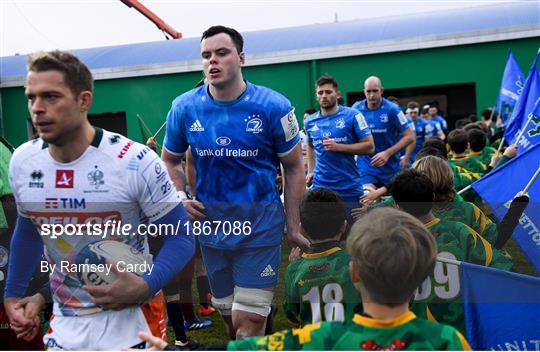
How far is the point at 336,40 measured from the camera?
22078 millimetres

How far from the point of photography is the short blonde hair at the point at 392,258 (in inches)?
84.4

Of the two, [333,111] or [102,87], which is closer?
[333,111]

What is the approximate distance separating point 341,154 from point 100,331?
4743 mm

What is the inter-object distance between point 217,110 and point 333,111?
Answer: 3.15 m

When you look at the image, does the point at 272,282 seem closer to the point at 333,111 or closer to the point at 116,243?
the point at 116,243

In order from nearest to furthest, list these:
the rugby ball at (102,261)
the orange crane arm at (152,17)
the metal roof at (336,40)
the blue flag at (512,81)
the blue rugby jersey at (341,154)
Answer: the rugby ball at (102,261), the blue rugby jersey at (341,154), the blue flag at (512,81), the metal roof at (336,40), the orange crane arm at (152,17)

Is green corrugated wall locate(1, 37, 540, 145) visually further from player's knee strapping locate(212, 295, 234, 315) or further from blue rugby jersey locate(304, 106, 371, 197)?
player's knee strapping locate(212, 295, 234, 315)

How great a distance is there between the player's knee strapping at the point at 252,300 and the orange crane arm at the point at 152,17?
94.4 feet

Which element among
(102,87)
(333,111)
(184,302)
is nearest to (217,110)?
(184,302)

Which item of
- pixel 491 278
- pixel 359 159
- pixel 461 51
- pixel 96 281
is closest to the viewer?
pixel 96 281

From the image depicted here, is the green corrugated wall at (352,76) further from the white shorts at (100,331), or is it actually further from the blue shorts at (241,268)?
the white shorts at (100,331)

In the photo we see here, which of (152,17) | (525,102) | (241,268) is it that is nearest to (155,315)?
(241,268)

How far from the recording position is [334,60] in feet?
66.7

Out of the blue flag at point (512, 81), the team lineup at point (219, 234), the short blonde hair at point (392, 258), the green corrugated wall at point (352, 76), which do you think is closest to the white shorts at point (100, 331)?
the team lineup at point (219, 234)
